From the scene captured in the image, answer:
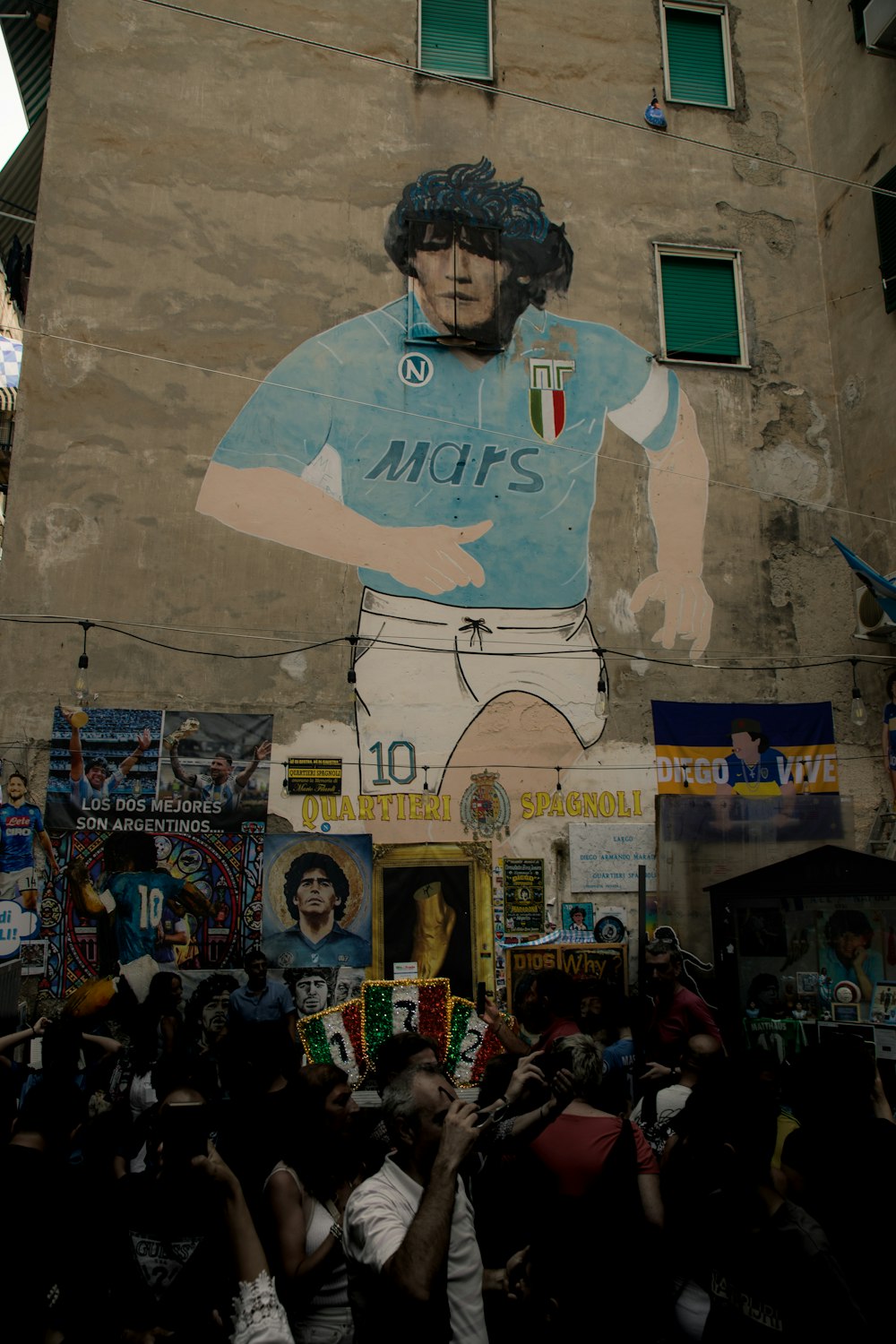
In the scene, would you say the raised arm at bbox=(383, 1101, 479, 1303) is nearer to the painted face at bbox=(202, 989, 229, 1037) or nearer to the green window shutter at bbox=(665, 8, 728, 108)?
the painted face at bbox=(202, 989, 229, 1037)

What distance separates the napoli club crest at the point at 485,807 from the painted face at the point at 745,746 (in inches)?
111

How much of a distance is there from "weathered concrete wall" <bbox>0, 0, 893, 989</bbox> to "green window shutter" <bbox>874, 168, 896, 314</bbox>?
2.42ft

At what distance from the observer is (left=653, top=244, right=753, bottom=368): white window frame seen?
43.5 feet

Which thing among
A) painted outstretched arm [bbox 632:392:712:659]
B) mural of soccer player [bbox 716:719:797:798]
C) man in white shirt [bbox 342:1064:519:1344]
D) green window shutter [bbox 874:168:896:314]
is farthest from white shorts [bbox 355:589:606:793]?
man in white shirt [bbox 342:1064:519:1344]

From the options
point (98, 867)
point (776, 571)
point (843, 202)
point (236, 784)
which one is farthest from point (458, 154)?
point (98, 867)

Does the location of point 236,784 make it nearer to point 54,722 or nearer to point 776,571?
point 54,722

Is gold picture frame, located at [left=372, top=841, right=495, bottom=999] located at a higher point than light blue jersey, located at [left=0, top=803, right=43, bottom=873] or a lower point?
lower

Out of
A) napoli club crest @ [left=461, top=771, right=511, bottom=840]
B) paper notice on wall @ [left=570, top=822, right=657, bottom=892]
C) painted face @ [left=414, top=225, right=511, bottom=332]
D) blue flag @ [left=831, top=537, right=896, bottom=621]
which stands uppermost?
painted face @ [left=414, top=225, right=511, bottom=332]

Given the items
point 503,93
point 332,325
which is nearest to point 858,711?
point 332,325

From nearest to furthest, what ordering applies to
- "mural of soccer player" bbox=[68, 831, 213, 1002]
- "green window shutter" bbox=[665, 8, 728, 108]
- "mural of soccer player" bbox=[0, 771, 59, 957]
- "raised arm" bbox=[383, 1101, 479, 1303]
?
"raised arm" bbox=[383, 1101, 479, 1303]
"mural of soccer player" bbox=[0, 771, 59, 957]
"mural of soccer player" bbox=[68, 831, 213, 1002]
"green window shutter" bbox=[665, 8, 728, 108]

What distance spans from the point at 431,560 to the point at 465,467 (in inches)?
49.0

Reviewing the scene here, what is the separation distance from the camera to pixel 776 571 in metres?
12.9

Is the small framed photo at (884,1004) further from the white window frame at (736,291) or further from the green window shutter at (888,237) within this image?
the green window shutter at (888,237)

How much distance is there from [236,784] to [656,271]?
836cm
